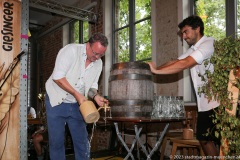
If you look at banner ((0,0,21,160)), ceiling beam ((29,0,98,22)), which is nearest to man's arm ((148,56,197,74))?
banner ((0,0,21,160))

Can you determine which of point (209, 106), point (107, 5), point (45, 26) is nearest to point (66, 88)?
point (209, 106)

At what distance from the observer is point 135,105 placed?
274cm

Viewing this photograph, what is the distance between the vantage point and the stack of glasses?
2.85 m

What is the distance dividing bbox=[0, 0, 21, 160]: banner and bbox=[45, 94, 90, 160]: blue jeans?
346 millimetres

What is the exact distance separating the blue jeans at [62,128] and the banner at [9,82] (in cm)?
35

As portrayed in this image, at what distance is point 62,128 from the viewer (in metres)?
2.31

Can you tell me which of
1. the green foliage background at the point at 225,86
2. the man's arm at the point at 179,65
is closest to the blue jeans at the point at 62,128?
the man's arm at the point at 179,65

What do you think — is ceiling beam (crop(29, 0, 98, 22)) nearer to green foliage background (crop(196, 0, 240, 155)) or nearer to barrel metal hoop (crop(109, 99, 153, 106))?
barrel metal hoop (crop(109, 99, 153, 106))

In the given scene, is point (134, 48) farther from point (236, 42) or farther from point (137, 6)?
point (236, 42)

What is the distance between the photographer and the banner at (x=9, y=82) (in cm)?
193

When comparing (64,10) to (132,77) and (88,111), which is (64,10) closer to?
(132,77)

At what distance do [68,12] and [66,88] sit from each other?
16.0 ft

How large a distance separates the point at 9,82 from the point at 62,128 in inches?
23.8

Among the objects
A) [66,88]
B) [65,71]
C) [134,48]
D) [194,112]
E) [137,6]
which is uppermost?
[137,6]
